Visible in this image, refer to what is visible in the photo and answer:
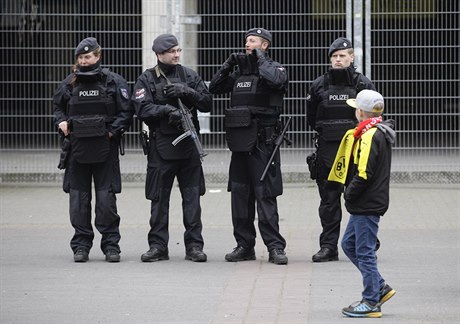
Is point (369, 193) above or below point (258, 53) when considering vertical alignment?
below

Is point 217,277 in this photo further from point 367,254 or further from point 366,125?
point 366,125

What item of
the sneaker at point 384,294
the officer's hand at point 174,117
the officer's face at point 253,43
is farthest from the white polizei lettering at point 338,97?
the sneaker at point 384,294

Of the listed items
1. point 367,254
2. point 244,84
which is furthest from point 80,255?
point 367,254

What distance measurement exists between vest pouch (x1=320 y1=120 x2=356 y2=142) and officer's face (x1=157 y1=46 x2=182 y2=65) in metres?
1.37

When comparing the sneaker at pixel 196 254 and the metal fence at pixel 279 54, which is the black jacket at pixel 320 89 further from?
the metal fence at pixel 279 54

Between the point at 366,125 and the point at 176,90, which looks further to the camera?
the point at 176,90

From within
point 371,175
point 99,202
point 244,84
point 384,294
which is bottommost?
point 384,294

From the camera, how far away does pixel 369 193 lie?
813 cm

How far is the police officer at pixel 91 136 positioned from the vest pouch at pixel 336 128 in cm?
167

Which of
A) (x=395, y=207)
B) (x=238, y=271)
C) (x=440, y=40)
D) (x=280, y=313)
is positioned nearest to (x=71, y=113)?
(x=238, y=271)

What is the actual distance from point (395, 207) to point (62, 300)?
5559mm

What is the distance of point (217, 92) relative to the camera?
410 inches

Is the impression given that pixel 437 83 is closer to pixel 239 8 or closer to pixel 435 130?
pixel 435 130

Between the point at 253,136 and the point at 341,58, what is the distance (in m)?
0.97
